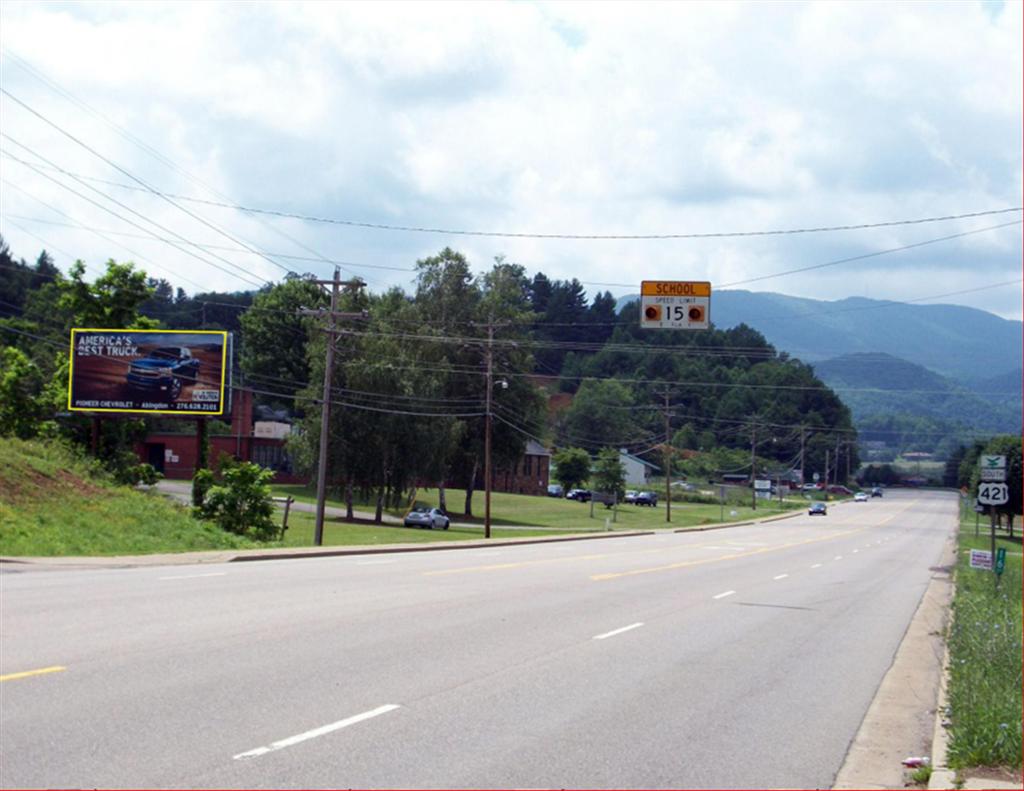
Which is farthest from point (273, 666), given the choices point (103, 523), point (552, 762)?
point (103, 523)

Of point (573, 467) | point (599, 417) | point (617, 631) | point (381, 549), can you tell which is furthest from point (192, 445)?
point (599, 417)

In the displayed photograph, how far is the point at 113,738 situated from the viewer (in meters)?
8.20

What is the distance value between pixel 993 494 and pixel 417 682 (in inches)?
704

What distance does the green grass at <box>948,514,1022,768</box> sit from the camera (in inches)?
331

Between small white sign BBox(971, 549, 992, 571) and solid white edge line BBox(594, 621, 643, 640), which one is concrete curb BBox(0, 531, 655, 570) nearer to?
solid white edge line BBox(594, 621, 643, 640)

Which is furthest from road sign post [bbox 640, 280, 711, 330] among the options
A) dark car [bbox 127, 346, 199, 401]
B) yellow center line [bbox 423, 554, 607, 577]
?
dark car [bbox 127, 346, 199, 401]

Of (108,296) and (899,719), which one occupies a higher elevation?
(108,296)

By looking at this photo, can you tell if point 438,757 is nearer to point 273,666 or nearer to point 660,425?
point 273,666

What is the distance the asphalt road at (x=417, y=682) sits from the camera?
26.1 feet

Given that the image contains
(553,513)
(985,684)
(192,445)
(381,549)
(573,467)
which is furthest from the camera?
(573,467)

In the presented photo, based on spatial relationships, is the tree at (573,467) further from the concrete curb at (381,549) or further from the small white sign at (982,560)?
the small white sign at (982,560)

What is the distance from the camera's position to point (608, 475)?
8862 cm

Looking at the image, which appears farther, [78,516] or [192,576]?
[78,516]

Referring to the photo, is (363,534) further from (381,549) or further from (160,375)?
(381,549)
